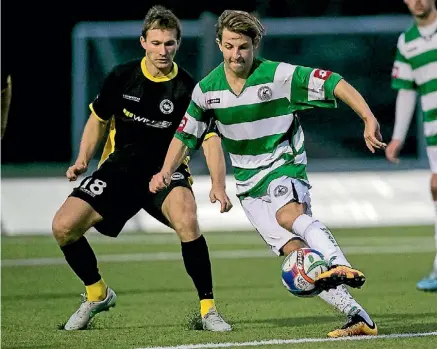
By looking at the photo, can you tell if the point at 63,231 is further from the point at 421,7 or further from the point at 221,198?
the point at 421,7

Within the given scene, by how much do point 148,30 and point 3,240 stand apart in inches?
295

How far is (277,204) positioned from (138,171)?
3.90 ft

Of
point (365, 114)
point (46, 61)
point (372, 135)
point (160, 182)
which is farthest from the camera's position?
point (46, 61)

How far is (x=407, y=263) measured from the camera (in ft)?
42.7

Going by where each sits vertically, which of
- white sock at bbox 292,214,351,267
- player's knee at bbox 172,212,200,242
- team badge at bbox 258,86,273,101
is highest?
team badge at bbox 258,86,273,101

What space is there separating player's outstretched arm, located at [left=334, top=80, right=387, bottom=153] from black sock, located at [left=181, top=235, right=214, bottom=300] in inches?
59.1

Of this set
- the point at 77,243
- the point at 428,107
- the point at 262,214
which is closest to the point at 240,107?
the point at 262,214

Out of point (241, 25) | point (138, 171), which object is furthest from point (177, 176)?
point (241, 25)

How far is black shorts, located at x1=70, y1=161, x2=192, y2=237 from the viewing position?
8812mm

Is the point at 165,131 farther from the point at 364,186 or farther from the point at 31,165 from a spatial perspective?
the point at 31,165

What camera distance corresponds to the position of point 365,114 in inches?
297

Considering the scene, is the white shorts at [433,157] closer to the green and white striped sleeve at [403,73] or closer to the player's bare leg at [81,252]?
the green and white striped sleeve at [403,73]

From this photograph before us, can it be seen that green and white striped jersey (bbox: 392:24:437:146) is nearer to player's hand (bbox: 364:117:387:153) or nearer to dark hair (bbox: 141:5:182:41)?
dark hair (bbox: 141:5:182:41)

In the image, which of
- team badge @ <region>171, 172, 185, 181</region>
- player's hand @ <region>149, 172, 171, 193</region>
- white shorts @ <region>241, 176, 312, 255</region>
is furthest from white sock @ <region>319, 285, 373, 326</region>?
team badge @ <region>171, 172, 185, 181</region>
